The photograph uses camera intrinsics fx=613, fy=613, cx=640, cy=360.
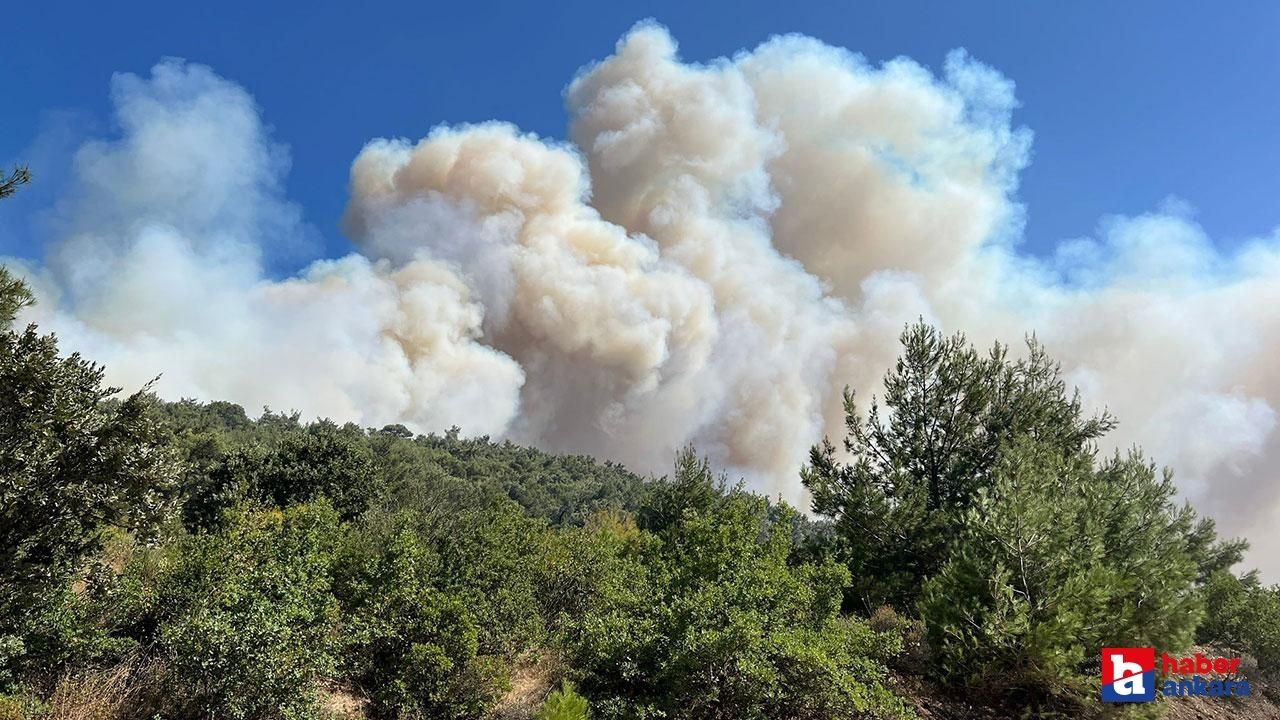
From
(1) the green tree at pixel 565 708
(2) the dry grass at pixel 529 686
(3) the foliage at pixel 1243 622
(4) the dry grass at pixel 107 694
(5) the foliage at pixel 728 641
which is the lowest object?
(4) the dry grass at pixel 107 694

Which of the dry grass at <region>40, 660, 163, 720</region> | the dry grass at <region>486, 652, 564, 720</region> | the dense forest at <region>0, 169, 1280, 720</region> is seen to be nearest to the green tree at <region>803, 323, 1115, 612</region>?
the dense forest at <region>0, 169, 1280, 720</region>

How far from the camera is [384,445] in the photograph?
311 ft

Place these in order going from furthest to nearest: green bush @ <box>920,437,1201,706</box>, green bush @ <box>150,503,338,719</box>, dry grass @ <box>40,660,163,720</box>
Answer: green bush @ <box>920,437,1201,706</box> < dry grass @ <box>40,660,163,720</box> < green bush @ <box>150,503,338,719</box>

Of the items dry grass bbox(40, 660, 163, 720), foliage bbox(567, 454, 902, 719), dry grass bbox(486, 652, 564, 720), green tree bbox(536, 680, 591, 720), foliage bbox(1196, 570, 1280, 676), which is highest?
foliage bbox(1196, 570, 1280, 676)

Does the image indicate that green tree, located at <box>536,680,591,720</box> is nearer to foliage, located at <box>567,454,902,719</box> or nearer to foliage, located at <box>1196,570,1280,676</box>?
foliage, located at <box>567,454,902,719</box>

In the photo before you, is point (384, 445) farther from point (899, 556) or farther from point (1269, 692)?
point (1269, 692)

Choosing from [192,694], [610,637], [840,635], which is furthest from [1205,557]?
[192,694]

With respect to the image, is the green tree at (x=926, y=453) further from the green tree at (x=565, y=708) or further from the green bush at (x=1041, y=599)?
the green tree at (x=565, y=708)

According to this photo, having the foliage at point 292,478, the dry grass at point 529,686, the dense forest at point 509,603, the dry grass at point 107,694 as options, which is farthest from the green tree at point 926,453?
the foliage at point 292,478

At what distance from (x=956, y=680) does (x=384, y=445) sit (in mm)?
92402

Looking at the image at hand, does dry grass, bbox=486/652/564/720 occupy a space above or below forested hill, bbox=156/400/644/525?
below

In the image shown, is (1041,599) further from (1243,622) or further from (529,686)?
(1243,622)

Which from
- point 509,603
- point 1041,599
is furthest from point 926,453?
point 509,603

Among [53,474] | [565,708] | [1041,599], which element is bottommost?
[565,708]
